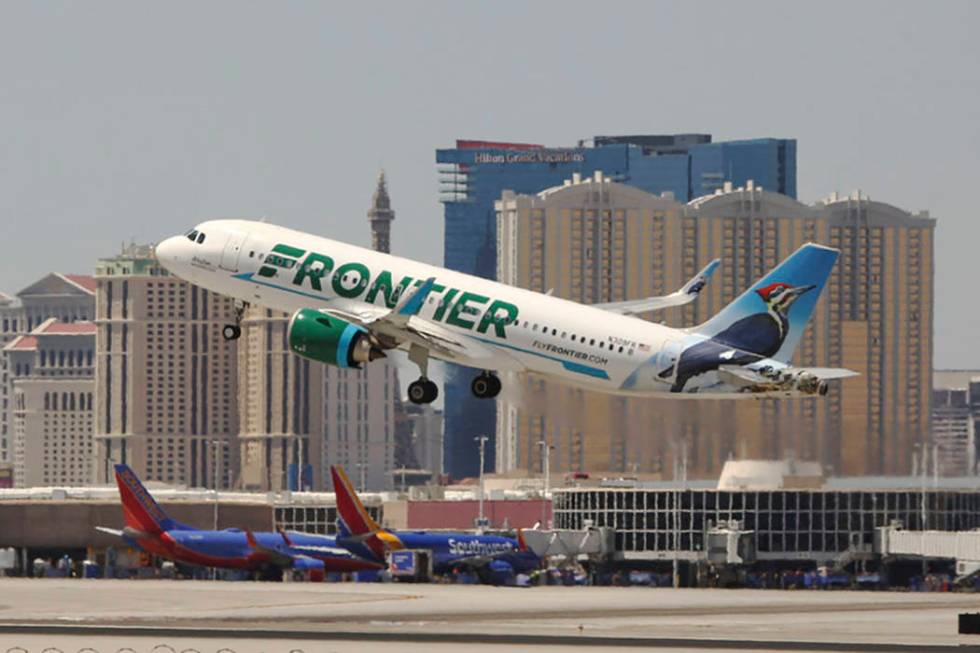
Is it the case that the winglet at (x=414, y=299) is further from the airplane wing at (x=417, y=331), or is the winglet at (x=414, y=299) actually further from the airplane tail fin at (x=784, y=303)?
the airplane tail fin at (x=784, y=303)

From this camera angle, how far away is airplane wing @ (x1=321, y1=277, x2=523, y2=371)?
136 metres

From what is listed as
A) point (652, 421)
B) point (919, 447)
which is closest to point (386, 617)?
point (652, 421)

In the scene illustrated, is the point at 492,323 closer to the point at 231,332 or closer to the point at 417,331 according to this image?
the point at 417,331

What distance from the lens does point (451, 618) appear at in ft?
480

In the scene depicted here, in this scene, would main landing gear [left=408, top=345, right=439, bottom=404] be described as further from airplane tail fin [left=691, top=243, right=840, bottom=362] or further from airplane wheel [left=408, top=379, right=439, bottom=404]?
airplane tail fin [left=691, top=243, right=840, bottom=362]

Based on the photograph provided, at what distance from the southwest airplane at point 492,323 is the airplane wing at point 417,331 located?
0.05m

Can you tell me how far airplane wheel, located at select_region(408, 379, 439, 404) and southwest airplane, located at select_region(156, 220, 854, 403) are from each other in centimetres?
7

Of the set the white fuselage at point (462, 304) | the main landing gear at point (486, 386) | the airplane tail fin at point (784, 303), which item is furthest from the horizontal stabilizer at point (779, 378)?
the main landing gear at point (486, 386)

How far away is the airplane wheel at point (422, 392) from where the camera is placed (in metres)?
136

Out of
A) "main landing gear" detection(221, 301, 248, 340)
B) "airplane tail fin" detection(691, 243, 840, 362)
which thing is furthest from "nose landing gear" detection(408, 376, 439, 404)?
"airplane tail fin" detection(691, 243, 840, 362)

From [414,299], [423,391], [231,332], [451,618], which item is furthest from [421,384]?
[451,618]

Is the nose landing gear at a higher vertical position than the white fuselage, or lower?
lower

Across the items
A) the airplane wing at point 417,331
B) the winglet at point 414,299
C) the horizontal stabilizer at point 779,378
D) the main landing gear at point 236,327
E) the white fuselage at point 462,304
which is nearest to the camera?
the horizontal stabilizer at point 779,378

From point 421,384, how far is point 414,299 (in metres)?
4.23
